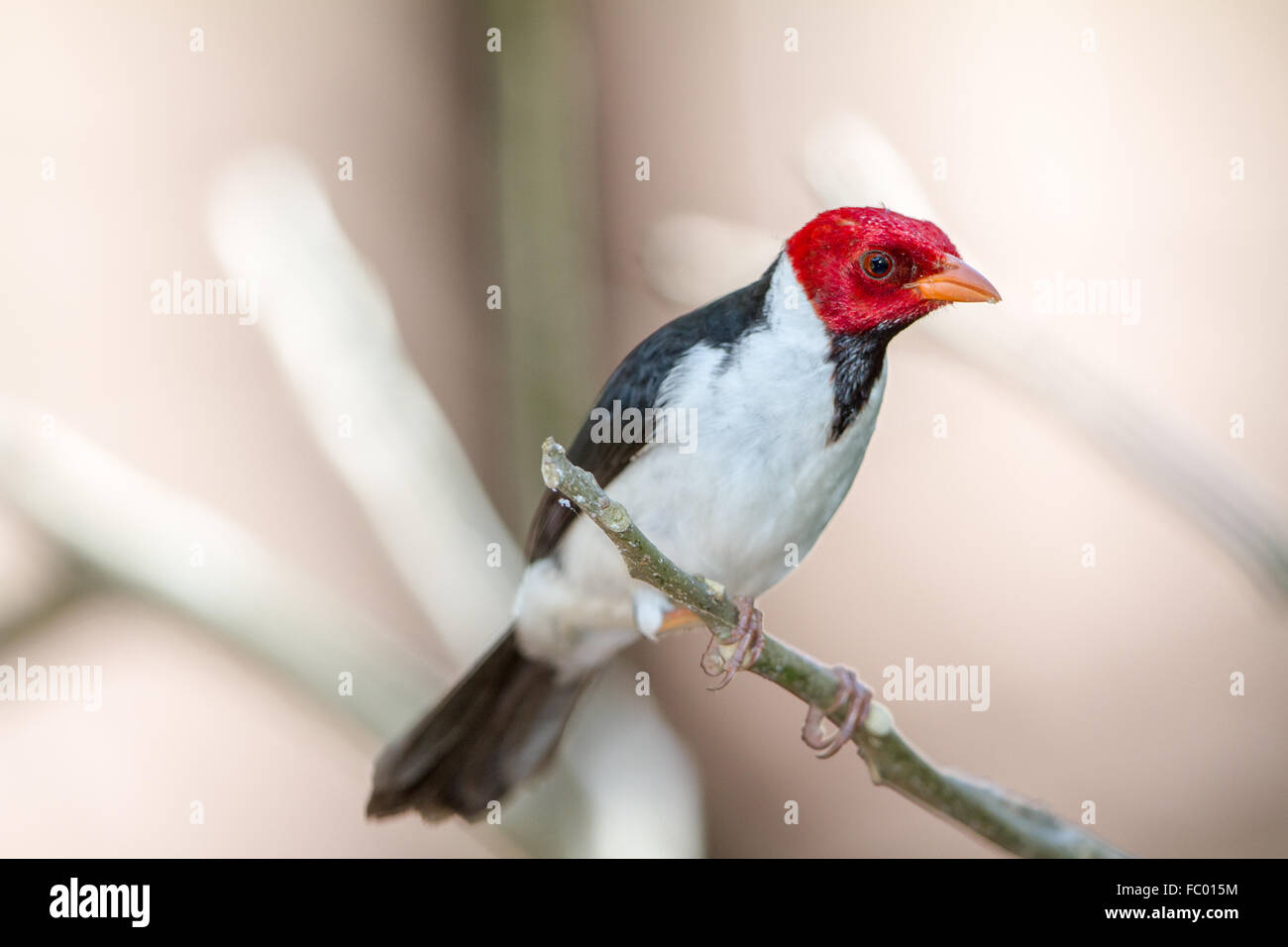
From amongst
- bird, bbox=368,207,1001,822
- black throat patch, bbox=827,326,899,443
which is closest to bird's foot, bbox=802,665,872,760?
bird, bbox=368,207,1001,822

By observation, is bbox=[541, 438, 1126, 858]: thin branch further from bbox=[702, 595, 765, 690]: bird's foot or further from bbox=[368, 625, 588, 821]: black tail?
bbox=[368, 625, 588, 821]: black tail

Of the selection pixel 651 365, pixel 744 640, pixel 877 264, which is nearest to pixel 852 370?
pixel 877 264

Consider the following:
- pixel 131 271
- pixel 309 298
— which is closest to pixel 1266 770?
pixel 309 298

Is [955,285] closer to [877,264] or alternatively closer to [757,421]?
[877,264]

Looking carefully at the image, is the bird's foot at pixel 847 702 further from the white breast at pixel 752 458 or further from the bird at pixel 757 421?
the white breast at pixel 752 458

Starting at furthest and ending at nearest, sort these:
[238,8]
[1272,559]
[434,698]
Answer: [238,8]
[434,698]
[1272,559]

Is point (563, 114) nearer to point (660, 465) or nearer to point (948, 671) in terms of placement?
point (660, 465)
